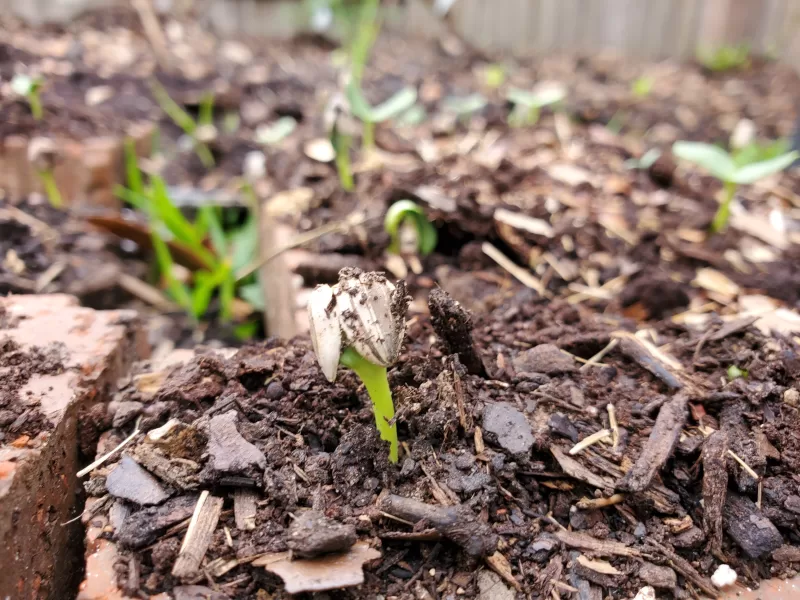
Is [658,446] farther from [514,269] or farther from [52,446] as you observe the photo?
[52,446]

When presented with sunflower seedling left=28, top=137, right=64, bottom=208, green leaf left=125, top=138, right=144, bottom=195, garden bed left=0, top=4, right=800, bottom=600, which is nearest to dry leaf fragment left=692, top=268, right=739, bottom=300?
garden bed left=0, top=4, right=800, bottom=600

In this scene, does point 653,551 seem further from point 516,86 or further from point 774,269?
point 516,86

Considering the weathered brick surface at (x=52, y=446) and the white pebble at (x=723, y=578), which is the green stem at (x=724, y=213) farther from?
the weathered brick surface at (x=52, y=446)

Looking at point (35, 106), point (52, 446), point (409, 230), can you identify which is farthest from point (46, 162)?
point (52, 446)

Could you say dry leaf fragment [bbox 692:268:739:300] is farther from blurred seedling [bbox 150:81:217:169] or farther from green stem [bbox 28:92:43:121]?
green stem [bbox 28:92:43:121]

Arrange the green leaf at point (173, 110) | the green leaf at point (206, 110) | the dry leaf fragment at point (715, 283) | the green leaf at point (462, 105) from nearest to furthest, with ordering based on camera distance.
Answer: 1. the dry leaf fragment at point (715, 283)
2. the green leaf at point (462, 105)
3. the green leaf at point (173, 110)
4. the green leaf at point (206, 110)

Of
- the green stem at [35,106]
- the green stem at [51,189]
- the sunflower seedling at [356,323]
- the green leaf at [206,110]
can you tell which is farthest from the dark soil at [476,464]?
the green leaf at [206,110]
